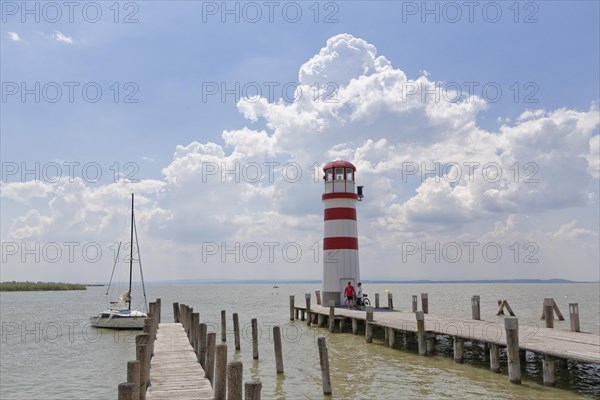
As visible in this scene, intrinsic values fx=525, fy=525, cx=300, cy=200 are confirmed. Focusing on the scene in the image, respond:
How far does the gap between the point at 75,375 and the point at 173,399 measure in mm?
11919

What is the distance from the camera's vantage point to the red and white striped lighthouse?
30.6 meters

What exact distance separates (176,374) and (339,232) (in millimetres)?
17984

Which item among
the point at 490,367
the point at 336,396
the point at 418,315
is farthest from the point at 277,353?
the point at 490,367

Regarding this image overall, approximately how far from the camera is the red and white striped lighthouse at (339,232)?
30.6 meters

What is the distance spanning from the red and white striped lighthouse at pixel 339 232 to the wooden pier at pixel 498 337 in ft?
7.05

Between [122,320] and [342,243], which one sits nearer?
[342,243]

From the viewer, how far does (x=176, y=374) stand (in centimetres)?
A: 1365

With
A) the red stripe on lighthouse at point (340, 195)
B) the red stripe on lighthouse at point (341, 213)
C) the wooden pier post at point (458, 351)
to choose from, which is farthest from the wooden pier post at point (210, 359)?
the red stripe on lighthouse at point (340, 195)

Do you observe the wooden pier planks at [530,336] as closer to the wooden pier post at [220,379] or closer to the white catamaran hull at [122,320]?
the wooden pier post at [220,379]

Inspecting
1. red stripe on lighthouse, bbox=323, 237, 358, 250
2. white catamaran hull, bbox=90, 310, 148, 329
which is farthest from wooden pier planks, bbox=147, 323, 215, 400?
white catamaran hull, bbox=90, 310, 148, 329

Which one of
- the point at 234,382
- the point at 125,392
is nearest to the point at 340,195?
the point at 234,382

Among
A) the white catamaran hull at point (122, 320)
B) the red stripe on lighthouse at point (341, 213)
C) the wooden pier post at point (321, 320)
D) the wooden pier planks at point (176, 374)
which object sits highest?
the red stripe on lighthouse at point (341, 213)

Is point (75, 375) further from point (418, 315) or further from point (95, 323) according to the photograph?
point (95, 323)

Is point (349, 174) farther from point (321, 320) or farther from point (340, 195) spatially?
point (321, 320)
